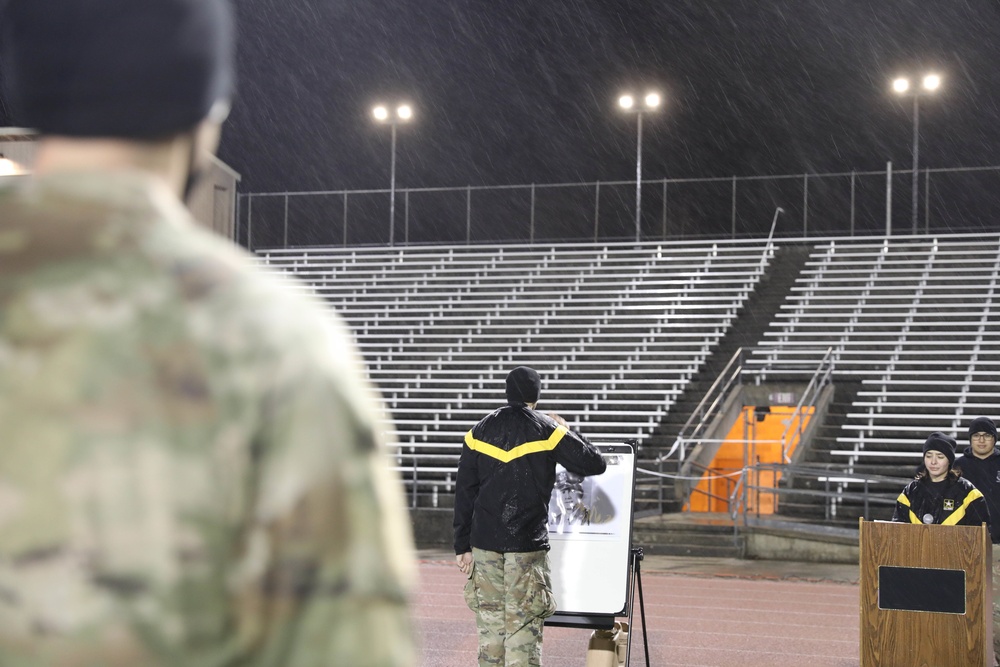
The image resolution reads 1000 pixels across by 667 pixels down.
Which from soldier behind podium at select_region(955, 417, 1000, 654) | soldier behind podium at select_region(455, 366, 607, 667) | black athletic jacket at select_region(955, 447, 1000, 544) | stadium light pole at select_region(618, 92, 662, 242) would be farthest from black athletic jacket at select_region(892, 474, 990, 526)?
stadium light pole at select_region(618, 92, 662, 242)

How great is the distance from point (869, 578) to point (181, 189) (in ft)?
22.9

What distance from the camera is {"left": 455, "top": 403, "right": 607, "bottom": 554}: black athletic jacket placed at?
586 centimetres

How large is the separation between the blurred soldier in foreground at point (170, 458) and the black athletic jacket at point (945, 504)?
23.7ft

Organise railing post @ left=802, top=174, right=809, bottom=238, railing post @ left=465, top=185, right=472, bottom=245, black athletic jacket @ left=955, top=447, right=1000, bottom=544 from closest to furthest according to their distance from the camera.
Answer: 1. black athletic jacket @ left=955, top=447, right=1000, bottom=544
2. railing post @ left=802, top=174, right=809, bottom=238
3. railing post @ left=465, top=185, right=472, bottom=245

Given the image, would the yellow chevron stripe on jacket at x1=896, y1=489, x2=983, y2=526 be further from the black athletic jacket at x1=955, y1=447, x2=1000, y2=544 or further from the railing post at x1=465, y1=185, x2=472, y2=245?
the railing post at x1=465, y1=185, x2=472, y2=245

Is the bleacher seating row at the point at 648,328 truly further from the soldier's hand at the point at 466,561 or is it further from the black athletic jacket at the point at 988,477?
the soldier's hand at the point at 466,561

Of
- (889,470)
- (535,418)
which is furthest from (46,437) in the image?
(889,470)

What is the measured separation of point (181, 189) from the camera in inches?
38.8

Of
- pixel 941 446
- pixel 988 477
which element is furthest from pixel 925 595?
pixel 988 477

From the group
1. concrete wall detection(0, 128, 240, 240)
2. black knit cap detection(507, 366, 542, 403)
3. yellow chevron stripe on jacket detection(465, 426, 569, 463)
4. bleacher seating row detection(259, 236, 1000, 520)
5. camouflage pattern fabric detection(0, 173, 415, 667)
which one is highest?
concrete wall detection(0, 128, 240, 240)

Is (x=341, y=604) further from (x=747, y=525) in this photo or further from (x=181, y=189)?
(x=747, y=525)

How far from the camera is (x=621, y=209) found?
29.1 m

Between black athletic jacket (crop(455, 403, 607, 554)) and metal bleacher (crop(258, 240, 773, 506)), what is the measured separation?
11155 millimetres

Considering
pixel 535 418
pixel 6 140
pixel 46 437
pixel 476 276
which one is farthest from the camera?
pixel 476 276
